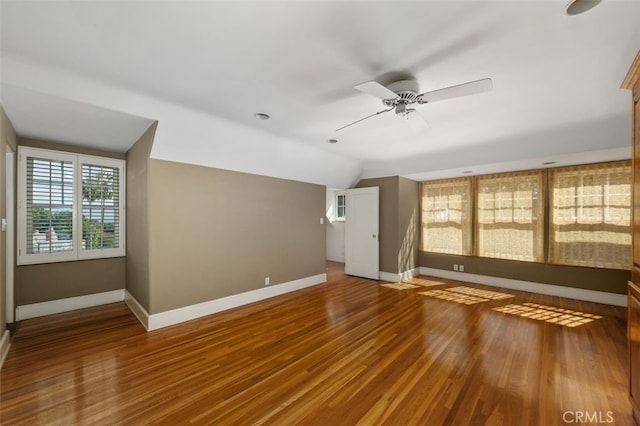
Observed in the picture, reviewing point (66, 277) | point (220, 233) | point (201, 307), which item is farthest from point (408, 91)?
point (66, 277)

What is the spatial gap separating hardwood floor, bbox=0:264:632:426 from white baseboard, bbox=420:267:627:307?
17.6 inches

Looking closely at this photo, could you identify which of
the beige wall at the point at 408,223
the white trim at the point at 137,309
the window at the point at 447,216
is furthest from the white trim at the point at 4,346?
the window at the point at 447,216

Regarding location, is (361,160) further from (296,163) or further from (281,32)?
(281,32)

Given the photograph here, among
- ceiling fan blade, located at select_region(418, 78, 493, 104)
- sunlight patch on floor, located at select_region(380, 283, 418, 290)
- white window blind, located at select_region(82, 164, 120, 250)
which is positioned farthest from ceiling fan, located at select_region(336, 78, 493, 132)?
white window blind, located at select_region(82, 164, 120, 250)

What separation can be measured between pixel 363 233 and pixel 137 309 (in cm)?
441

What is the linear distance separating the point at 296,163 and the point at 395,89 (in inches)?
101

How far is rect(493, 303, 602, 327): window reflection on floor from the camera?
11.4 feet

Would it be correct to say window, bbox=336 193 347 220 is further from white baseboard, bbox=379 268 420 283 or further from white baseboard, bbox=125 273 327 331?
white baseboard, bbox=125 273 327 331

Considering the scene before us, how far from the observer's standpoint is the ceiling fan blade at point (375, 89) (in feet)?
6.48

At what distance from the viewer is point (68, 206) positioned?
12.3 feet

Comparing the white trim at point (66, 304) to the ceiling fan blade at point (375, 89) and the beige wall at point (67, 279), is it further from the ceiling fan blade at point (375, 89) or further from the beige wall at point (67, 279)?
the ceiling fan blade at point (375, 89)

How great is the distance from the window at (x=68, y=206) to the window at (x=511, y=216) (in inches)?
272

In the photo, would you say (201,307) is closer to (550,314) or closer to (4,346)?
(4,346)

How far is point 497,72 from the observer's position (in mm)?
2172
